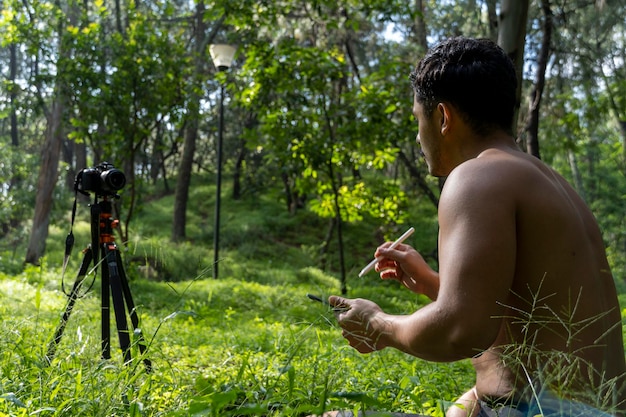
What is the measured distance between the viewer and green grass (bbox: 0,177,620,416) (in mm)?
1761

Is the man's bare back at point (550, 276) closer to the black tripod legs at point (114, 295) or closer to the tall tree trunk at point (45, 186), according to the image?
the black tripod legs at point (114, 295)

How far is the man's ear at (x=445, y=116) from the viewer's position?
159cm

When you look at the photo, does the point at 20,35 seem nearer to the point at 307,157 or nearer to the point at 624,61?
the point at 307,157

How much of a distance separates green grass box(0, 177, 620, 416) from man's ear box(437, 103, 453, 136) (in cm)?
58

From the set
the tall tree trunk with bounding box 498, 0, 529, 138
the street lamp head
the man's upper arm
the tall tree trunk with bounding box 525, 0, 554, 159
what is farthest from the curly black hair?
the street lamp head

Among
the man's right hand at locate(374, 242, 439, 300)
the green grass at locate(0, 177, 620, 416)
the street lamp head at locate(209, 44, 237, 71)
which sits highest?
the street lamp head at locate(209, 44, 237, 71)

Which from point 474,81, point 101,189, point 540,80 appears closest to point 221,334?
point 101,189

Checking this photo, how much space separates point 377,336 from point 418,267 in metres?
0.44

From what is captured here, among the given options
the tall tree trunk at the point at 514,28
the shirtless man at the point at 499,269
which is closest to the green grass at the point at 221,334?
the shirtless man at the point at 499,269

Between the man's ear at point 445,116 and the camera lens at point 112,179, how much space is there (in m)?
2.00

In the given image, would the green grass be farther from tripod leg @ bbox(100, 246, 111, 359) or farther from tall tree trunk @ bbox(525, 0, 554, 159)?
tall tree trunk @ bbox(525, 0, 554, 159)

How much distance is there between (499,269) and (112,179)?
7.59 ft

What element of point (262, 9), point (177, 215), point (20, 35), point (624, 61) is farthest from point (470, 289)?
point (624, 61)

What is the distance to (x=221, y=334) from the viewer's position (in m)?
5.33
